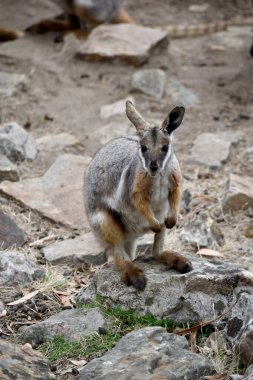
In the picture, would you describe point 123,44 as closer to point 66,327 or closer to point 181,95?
point 181,95

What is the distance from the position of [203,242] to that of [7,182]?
1897mm

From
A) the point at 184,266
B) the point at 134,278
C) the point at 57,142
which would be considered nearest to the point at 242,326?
the point at 184,266

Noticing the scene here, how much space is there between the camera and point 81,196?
7.03 meters

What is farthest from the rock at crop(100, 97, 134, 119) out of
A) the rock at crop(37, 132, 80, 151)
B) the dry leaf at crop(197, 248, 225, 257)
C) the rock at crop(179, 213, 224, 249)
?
the dry leaf at crop(197, 248, 225, 257)

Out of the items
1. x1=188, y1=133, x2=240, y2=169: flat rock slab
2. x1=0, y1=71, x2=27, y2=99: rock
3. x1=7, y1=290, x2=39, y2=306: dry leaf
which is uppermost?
x1=7, y1=290, x2=39, y2=306: dry leaf

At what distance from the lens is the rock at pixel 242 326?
429cm

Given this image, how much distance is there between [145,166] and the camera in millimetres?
4719

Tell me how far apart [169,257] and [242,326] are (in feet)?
2.73

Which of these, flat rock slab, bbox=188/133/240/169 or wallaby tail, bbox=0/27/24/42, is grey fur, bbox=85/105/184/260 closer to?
flat rock slab, bbox=188/133/240/169

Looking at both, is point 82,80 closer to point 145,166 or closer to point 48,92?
point 48,92

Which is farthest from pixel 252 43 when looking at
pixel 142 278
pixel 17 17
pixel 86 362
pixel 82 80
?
pixel 86 362

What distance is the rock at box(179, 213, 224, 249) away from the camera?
20.5 ft

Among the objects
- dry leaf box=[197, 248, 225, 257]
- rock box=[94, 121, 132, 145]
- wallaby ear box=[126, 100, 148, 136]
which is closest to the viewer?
wallaby ear box=[126, 100, 148, 136]

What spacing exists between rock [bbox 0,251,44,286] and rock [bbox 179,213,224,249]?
1273 millimetres
